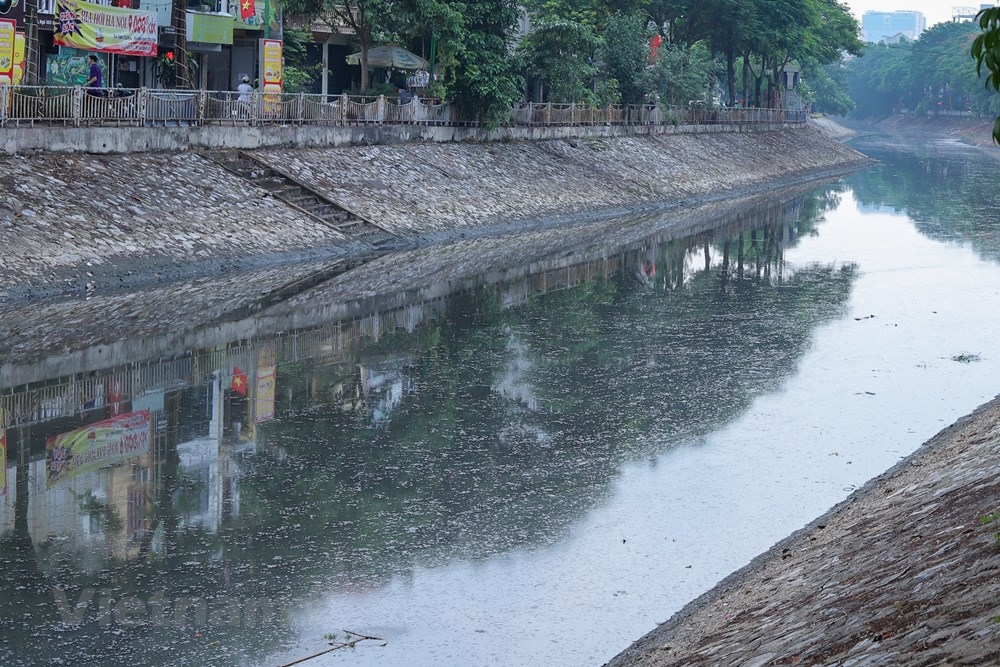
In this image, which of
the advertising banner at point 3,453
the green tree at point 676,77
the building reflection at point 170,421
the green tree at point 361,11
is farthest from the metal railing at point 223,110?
the advertising banner at point 3,453

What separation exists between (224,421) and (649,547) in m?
7.16

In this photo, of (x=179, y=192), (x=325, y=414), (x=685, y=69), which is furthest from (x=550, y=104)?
(x=325, y=414)

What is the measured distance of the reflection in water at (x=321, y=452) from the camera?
11984 mm

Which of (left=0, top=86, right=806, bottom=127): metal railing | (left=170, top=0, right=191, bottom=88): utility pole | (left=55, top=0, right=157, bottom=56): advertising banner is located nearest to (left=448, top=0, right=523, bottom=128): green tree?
(left=0, top=86, right=806, bottom=127): metal railing

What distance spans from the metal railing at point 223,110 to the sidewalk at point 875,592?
71.4ft

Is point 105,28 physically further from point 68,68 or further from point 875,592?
point 875,592

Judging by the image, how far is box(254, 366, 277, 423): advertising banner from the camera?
62.6ft

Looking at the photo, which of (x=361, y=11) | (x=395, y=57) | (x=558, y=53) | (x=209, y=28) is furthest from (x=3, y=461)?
(x=558, y=53)

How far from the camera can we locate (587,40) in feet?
176

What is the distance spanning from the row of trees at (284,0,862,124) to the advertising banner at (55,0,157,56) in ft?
22.3

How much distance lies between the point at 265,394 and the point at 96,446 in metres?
3.51

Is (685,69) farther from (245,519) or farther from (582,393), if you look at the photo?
(245,519)

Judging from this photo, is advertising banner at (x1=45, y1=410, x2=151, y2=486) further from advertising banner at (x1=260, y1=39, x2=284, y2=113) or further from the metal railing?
advertising banner at (x1=260, y1=39, x2=284, y2=113)

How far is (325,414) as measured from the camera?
1923cm
